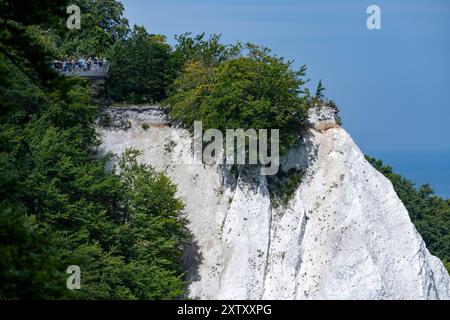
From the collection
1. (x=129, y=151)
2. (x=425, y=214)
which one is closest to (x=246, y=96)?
(x=129, y=151)

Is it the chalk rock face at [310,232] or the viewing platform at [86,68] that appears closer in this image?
the chalk rock face at [310,232]

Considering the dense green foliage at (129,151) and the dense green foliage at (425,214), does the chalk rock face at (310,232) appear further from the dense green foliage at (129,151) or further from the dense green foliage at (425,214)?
the dense green foliage at (425,214)

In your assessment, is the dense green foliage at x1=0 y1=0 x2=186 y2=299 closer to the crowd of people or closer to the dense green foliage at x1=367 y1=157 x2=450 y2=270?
the crowd of people

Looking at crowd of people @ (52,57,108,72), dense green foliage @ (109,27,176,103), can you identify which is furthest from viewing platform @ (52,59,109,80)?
dense green foliage @ (109,27,176,103)

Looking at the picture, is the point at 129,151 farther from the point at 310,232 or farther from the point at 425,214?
the point at 425,214

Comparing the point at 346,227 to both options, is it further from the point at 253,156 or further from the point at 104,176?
the point at 104,176

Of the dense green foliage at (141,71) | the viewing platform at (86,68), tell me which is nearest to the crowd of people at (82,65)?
the viewing platform at (86,68)

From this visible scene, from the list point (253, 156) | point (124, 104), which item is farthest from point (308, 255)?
point (124, 104)
